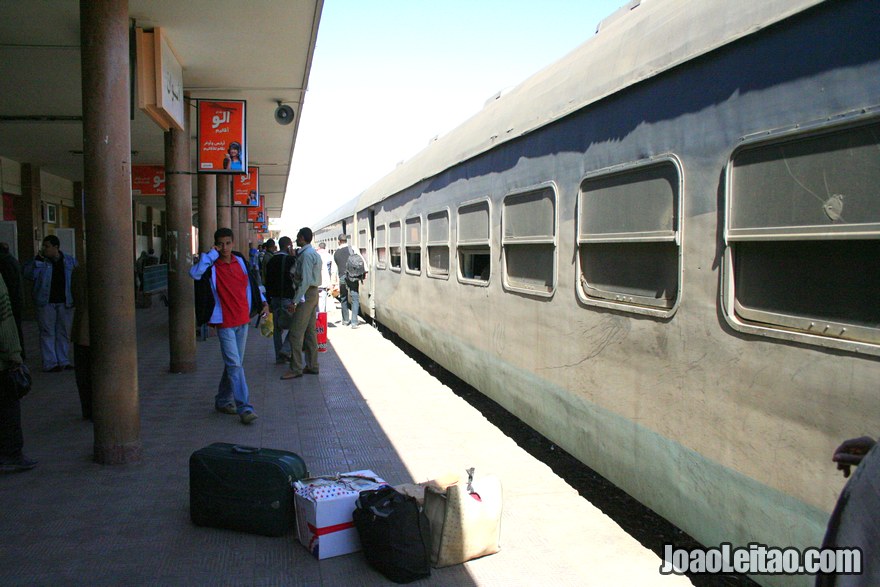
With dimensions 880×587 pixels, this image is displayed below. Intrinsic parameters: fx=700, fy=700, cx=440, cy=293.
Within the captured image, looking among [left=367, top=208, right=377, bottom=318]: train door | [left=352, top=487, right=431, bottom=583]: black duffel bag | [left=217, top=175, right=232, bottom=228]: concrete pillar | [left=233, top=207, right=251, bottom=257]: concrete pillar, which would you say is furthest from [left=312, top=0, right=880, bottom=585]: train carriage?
[left=233, top=207, right=251, bottom=257]: concrete pillar

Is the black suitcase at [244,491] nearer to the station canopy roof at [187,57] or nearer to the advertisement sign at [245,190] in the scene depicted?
the station canopy roof at [187,57]

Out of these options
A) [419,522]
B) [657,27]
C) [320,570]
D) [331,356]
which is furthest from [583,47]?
[331,356]

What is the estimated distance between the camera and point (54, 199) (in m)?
20.5

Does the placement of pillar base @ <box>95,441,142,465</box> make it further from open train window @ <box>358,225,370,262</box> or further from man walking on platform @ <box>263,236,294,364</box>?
open train window @ <box>358,225,370,262</box>

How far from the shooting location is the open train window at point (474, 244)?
260 inches

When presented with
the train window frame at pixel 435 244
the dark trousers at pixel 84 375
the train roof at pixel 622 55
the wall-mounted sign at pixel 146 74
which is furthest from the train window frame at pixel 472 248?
the dark trousers at pixel 84 375

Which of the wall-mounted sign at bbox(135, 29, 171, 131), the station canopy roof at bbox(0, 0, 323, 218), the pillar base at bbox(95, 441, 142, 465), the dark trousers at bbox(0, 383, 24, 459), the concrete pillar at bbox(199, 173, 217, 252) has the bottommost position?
the pillar base at bbox(95, 441, 142, 465)

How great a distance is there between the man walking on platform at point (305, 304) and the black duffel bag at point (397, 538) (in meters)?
4.96

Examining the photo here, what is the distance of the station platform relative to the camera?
356 cm

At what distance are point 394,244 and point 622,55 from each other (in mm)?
8040

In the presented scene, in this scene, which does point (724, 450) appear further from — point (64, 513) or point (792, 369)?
point (64, 513)

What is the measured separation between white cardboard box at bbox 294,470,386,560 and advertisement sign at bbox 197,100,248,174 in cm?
641

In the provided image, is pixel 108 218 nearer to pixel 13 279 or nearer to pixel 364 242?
pixel 13 279

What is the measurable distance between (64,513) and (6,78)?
7.35m
